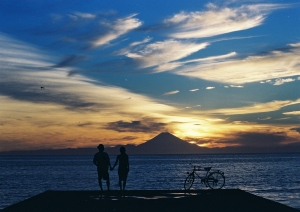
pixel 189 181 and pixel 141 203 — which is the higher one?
pixel 189 181

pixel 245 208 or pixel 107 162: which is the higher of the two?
pixel 107 162

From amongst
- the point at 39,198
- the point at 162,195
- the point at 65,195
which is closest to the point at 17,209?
the point at 39,198

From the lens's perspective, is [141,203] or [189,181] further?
[189,181]

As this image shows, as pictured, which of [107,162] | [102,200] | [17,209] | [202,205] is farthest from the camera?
[107,162]

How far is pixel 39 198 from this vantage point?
21.1 meters

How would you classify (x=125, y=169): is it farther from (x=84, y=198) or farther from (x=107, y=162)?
(x=84, y=198)

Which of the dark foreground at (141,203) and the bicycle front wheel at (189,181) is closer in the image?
the dark foreground at (141,203)

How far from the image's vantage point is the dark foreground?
55.9ft

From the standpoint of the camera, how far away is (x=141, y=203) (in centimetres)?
1905

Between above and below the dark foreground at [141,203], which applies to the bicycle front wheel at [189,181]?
above

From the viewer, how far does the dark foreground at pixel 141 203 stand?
17031 mm

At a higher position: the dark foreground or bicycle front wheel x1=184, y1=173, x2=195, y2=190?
bicycle front wheel x1=184, y1=173, x2=195, y2=190

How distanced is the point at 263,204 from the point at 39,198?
8828 millimetres

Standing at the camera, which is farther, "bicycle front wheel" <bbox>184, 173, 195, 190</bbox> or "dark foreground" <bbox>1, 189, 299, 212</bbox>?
"bicycle front wheel" <bbox>184, 173, 195, 190</bbox>
